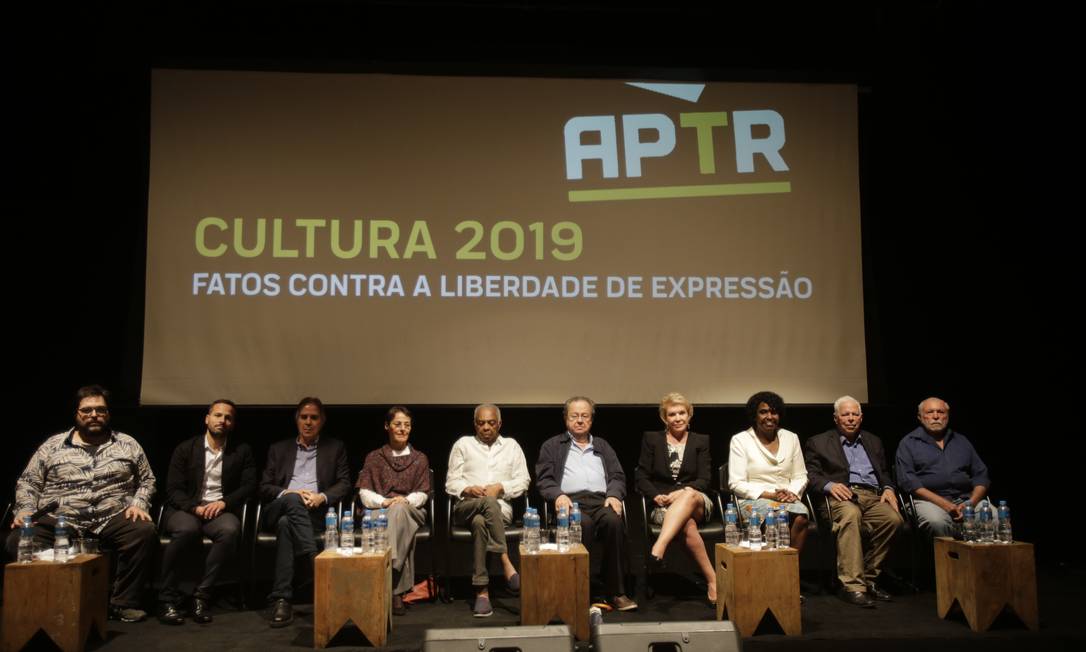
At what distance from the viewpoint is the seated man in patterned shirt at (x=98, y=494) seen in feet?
12.6

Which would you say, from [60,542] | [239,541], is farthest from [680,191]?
[60,542]

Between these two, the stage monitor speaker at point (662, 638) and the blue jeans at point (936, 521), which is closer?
the stage monitor speaker at point (662, 638)

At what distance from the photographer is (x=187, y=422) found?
197 inches

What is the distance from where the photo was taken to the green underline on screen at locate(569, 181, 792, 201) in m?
5.10

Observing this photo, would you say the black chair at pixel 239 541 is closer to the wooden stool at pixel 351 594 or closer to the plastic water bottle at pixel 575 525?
the wooden stool at pixel 351 594

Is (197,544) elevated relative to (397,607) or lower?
elevated

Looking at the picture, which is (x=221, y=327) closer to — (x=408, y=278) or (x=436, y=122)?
(x=408, y=278)

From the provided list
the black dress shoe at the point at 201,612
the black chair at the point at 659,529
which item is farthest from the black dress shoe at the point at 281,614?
the black chair at the point at 659,529

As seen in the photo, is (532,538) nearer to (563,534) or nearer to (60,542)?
(563,534)

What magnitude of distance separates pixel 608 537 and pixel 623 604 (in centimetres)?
31

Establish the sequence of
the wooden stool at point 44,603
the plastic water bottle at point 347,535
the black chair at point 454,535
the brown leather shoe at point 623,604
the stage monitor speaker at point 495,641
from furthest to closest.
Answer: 1. the black chair at point 454,535
2. the brown leather shoe at point 623,604
3. the plastic water bottle at point 347,535
4. the wooden stool at point 44,603
5. the stage monitor speaker at point 495,641

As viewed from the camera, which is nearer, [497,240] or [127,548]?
→ [127,548]

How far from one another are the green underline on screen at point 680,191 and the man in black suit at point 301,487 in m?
2.00

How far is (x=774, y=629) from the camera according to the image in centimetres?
361
